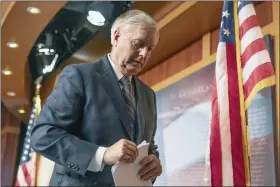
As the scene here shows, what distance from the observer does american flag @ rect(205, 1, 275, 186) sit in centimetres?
177

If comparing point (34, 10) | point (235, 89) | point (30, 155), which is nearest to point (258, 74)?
point (235, 89)

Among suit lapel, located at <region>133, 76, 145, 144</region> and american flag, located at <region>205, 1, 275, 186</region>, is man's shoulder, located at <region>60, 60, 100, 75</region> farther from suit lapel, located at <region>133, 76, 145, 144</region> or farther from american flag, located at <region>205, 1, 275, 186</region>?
american flag, located at <region>205, 1, 275, 186</region>

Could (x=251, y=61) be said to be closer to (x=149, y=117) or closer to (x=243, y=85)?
(x=243, y=85)

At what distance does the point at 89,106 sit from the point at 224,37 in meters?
1.23

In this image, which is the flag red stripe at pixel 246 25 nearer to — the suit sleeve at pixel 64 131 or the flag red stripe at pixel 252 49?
the flag red stripe at pixel 252 49

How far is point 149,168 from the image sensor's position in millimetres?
578

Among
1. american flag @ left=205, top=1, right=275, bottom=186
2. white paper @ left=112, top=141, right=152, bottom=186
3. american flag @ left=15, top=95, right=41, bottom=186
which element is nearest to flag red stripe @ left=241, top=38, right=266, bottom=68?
american flag @ left=205, top=1, right=275, bottom=186

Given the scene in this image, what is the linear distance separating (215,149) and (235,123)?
15 centimetres

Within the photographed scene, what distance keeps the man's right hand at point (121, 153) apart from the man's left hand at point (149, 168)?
22mm

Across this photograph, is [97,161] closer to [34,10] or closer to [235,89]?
[235,89]

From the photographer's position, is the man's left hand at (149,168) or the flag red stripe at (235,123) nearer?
the man's left hand at (149,168)

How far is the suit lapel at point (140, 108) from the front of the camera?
637mm

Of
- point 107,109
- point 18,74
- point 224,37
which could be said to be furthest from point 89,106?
point 18,74

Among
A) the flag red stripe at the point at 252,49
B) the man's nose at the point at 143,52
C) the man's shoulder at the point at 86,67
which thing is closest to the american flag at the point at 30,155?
the man's shoulder at the point at 86,67
